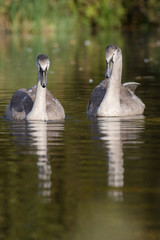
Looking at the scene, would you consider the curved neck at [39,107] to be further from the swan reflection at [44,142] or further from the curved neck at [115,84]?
the curved neck at [115,84]

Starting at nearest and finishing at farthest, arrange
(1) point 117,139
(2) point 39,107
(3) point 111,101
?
1. (1) point 117,139
2. (2) point 39,107
3. (3) point 111,101

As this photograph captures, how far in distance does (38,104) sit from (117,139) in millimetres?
2552

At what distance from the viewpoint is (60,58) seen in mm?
30938

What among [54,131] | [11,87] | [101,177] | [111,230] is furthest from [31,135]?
[11,87]

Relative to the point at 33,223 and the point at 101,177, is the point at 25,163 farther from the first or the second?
the point at 33,223

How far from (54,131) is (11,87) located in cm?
700

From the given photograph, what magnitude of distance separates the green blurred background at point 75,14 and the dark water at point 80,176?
2731cm

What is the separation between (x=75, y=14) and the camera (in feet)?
180

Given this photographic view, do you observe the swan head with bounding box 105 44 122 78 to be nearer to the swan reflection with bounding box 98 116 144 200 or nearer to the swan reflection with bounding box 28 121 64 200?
the swan reflection with bounding box 98 116 144 200

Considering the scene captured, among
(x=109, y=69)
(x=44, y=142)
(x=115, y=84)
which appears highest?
(x=109, y=69)

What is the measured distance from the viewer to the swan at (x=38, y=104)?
13755 millimetres

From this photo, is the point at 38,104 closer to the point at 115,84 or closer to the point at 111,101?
the point at 111,101

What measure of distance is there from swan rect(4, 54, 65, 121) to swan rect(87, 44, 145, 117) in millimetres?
721

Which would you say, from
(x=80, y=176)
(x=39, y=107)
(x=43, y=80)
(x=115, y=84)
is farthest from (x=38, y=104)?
(x=80, y=176)
